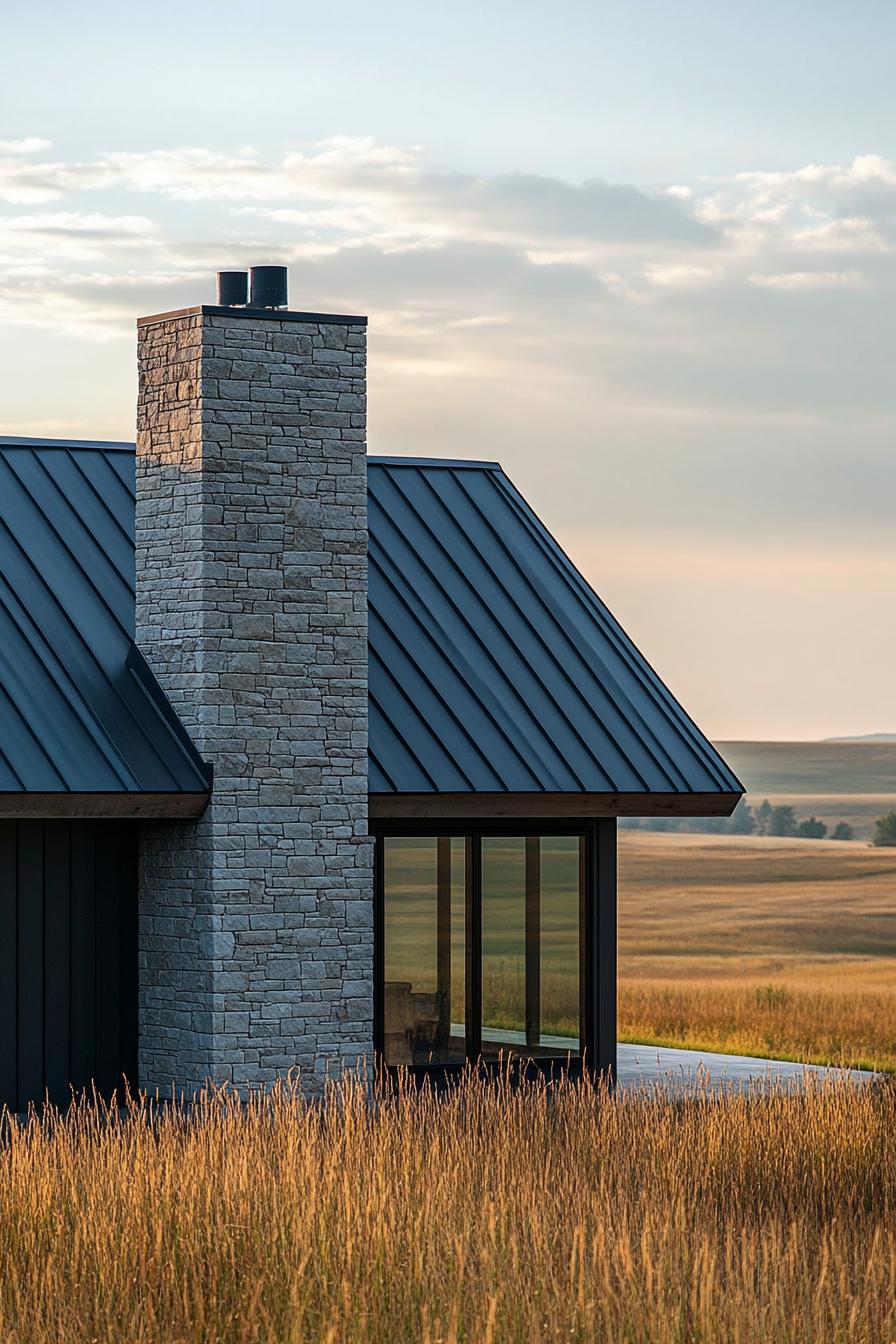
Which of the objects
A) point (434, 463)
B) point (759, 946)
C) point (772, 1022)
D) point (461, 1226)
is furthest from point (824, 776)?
point (461, 1226)

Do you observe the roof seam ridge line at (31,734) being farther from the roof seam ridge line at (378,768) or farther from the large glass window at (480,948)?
the large glass window at (480,948)

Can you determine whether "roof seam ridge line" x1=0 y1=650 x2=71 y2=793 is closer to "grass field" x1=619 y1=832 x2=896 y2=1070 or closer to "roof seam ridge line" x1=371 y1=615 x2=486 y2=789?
"roof seam ridge line" x1=371 y1=615 x2=486 y2=789

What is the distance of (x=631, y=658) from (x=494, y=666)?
→ 1445 mm

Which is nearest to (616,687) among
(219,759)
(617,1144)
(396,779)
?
(396,779)

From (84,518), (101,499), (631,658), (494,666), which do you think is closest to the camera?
(84,518)

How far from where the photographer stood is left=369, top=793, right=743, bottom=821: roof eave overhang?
16.2 metres

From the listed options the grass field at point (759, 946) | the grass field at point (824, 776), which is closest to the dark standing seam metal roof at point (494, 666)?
the grass field at point (759, 946)

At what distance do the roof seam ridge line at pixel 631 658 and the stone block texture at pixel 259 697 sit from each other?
3.14 meters

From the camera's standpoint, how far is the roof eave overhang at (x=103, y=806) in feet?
48.4

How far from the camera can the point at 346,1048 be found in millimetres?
15820

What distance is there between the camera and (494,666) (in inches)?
693

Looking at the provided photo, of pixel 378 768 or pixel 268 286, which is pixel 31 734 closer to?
pixel 378 768

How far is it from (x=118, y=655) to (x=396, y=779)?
7.48 feet

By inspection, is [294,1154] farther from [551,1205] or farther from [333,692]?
[333,692]
